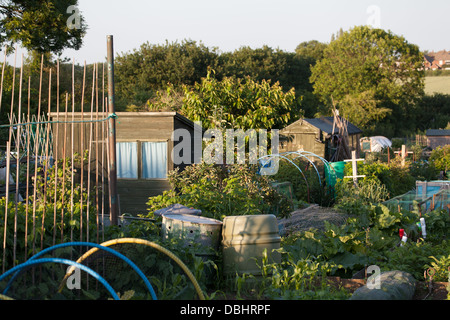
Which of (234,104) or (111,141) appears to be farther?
(234,104)

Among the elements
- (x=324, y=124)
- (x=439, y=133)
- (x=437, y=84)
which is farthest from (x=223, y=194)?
(x=437, y=84)

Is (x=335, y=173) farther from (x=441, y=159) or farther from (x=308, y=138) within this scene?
(x=441, y=159)

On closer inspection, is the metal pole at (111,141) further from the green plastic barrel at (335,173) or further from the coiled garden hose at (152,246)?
the green plastic barrel at (335,173)

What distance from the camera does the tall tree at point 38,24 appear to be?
1762 centimetres

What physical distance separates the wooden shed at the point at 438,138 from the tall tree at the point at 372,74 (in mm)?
7449

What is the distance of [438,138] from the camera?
33.0m

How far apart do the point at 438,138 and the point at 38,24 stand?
2598 centimetres

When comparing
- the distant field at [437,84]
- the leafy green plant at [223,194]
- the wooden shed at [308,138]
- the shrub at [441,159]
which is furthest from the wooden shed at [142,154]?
the distant field at [437,84]

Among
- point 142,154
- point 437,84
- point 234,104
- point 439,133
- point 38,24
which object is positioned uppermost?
point 437,84

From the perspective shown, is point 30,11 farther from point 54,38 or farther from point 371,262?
point 371,262

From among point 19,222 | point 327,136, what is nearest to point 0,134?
point 327,136

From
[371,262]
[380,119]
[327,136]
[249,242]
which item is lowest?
[371,262]
